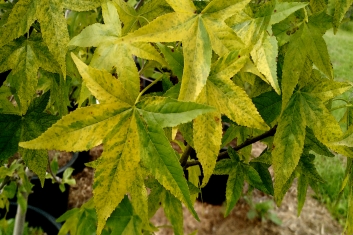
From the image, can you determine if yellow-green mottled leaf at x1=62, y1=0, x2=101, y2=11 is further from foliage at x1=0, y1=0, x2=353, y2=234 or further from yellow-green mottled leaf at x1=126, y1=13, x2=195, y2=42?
yellow-green mottled leaf at x1=126, y1=13, x2=195, y2=42

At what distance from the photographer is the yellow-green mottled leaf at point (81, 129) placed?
0.48 metres

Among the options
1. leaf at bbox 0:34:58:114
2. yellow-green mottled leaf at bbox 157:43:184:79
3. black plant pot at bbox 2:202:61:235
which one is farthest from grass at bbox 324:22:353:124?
black plant pot at bbox 2:202:61:235

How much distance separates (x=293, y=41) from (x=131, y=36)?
0.29 metres

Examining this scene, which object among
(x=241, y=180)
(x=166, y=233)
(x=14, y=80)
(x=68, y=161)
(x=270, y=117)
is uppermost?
(x=14, y=80)

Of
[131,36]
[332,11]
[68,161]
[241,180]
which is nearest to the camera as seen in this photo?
[131,36]

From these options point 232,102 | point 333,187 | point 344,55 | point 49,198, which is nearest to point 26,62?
point 232,102

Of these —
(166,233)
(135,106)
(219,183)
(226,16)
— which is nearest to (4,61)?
(135,106)

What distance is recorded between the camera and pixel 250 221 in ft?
7.34

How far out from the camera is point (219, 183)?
2.31m

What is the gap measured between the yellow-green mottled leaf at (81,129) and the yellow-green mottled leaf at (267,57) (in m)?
0.21

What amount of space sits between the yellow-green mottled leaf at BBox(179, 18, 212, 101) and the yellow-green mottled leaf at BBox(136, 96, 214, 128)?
0.06ft

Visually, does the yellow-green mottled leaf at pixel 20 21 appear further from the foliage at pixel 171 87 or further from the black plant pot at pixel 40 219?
the black plant pot at pixel 40 219

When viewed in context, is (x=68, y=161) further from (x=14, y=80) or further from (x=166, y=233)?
(x=14, y=80)

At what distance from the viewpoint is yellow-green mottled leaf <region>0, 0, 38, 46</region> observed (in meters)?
0.56
